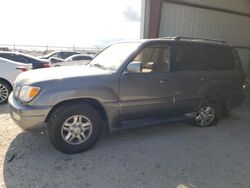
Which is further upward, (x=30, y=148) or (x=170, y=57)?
(x=170, y=57)

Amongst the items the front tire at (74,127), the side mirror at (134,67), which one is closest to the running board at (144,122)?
the front tire at (74,127)

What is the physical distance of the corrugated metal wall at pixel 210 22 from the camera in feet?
31.3

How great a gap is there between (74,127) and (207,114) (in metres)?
3.10

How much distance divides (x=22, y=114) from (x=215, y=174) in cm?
287

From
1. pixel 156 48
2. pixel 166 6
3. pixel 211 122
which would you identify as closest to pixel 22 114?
pixel 156 48

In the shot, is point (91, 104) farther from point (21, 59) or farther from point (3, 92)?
point (21, 59)

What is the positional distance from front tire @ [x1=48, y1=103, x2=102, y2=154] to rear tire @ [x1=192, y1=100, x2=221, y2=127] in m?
2.43

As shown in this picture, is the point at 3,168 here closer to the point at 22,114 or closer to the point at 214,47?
the point at 22,114

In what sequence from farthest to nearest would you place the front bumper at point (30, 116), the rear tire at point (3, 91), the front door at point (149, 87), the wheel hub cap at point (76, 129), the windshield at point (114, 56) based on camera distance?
the rear tire at point (3, 91) < the windshield at point (114, 56) < the front door at point (149, 87) < the wheel hub cap at point (76, 129) < the front bumper at point (30, 116)

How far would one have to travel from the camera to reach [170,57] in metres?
5.25

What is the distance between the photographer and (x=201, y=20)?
1038 centimetres

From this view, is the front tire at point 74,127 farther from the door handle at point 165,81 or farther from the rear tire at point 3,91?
the rear tire at point 3,91

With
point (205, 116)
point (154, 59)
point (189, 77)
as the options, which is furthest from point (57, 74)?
point (205, 116)

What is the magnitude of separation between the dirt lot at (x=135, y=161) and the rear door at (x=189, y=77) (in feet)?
2.08
